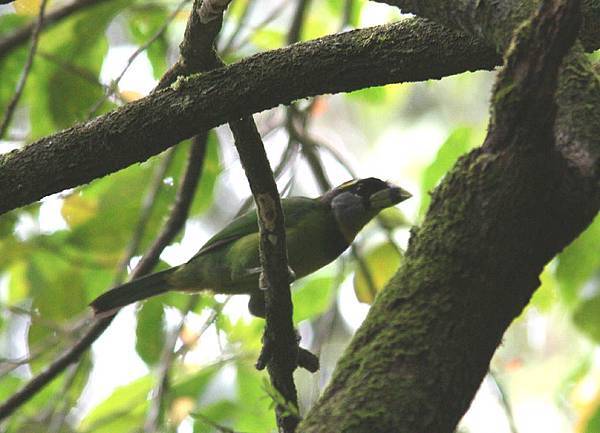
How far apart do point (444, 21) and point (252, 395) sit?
7.08 feet

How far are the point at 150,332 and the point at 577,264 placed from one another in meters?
1.68

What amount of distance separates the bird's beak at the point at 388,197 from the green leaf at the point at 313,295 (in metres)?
0.40

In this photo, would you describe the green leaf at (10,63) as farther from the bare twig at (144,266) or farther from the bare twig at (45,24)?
the bare twig at (144,266)

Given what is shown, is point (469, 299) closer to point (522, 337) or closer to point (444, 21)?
point (444, 21)

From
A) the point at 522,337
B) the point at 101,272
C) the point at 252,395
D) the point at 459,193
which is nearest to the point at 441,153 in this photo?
the point at 252,395

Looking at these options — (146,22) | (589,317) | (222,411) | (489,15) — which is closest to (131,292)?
(222,411)

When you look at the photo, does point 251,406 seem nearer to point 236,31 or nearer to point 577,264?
point 577,264

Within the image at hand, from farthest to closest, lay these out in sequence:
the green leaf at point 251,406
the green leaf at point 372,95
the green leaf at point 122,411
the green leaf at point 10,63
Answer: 1. the green leaf at point 372,95
2. the green leaf at point 10,63
3. the green leaf at point 122,411
4. the green leaf at point 251,406

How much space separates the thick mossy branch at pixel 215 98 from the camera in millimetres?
2012

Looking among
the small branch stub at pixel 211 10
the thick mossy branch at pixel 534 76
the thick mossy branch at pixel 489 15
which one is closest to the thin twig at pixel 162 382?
the small branch stub at pixel 211 10

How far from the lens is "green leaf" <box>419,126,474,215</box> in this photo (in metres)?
3.72

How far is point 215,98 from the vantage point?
6.65 feet

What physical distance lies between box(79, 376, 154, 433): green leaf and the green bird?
A: 47 centimetres

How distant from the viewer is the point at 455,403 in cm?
148
